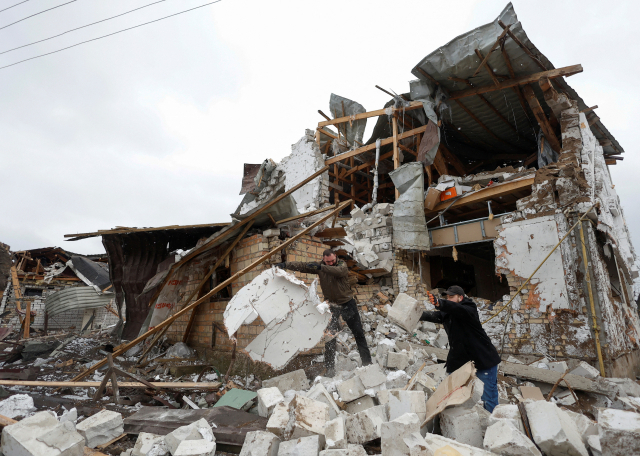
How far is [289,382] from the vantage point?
3.78 meters

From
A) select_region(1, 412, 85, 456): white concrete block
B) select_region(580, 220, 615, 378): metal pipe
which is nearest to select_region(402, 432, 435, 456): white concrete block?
select_region(1, 412, 85, 456): white concrete block

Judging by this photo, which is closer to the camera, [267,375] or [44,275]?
[267,375]

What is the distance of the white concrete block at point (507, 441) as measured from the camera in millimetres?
2082

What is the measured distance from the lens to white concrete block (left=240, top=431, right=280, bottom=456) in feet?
7.73

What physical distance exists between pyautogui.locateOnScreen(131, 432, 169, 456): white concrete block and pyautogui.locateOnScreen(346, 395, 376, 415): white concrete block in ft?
5.32

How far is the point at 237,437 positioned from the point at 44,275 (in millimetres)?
19442

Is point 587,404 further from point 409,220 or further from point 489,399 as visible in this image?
point 409,220

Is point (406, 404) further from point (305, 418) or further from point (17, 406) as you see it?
point (17, 406)

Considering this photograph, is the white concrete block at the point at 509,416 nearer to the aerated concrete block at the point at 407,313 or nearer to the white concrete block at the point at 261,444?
the aerated concrete block at the point at 407,313

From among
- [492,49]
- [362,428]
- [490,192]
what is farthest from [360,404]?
[492,49]

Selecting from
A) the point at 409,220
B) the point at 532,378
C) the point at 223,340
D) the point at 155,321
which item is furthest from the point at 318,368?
the point at 409,220

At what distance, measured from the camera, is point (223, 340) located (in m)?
5.00

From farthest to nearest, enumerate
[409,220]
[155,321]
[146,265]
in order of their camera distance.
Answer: [409,220] → [146,265] → [155,321]

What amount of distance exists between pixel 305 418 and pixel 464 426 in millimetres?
1224
